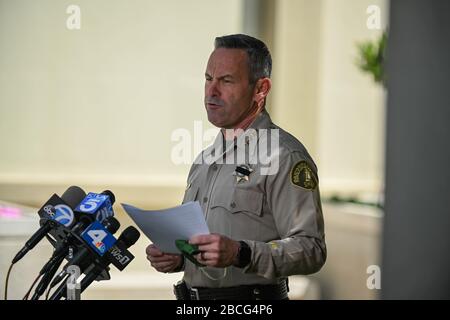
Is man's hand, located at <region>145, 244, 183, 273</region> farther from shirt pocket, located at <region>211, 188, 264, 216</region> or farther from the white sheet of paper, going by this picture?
shirt pocket, located at <region>211, 188, 264, 216</region>

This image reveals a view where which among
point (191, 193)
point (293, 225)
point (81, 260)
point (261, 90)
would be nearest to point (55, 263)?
point (81, 260)

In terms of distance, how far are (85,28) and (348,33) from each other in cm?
247

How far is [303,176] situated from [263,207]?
141mm

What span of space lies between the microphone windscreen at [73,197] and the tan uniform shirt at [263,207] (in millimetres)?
331

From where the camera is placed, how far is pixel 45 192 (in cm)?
434

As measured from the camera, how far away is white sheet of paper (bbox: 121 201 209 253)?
2225mm

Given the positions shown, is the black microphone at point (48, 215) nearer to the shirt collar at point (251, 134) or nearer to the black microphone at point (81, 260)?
the black microphone at point (81, 260)

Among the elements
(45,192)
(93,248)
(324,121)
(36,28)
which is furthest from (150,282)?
(93,248)

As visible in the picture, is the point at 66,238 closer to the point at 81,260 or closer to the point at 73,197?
the point at 81,260

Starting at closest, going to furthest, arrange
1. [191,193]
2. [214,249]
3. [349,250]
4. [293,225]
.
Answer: [214,249]
[293,225]
[191,193]
[349,250]

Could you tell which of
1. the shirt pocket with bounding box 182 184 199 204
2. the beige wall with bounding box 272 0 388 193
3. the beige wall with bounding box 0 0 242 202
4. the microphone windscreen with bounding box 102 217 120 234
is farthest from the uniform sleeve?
the beige wall with bounding box 272 0 388 193

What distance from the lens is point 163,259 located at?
250cm
